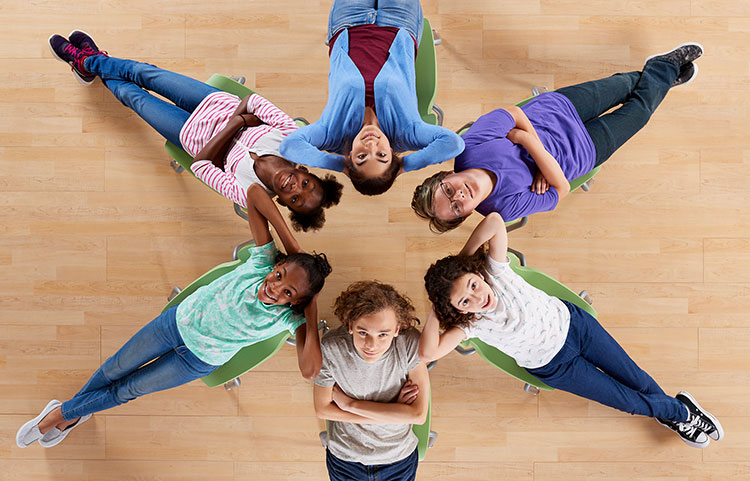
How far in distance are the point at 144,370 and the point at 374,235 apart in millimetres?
1301

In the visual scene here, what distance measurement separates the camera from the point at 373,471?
2062 mm

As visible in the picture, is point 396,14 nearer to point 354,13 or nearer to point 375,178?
point 354,13

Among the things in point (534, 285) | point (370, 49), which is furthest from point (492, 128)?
point (534, 285)

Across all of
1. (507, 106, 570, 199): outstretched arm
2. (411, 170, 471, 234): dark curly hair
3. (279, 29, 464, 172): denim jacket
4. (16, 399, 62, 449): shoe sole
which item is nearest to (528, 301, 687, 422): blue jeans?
(507, 106, 570, 199): outstretched arm

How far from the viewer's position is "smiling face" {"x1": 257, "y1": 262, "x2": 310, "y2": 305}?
1.81m

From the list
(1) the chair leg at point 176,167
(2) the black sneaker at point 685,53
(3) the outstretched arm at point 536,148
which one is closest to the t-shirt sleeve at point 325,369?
(3) the outstretched arm at point 536,148

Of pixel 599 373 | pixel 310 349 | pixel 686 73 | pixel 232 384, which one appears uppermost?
pixel 686 73

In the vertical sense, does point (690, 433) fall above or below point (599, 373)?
below

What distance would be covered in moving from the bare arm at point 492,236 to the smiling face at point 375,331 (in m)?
0.42

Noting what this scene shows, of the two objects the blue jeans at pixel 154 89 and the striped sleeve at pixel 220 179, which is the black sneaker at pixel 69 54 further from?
the striped sleeve at pixel 220 179

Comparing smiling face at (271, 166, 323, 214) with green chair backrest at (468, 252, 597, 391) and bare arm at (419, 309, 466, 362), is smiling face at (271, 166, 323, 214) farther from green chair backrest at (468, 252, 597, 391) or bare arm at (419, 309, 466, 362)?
green chair backrest at (468, 252, 597, 391)

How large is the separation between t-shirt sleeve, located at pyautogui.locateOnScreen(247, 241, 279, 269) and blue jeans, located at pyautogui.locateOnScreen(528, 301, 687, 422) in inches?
50.7

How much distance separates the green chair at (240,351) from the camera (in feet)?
7.13

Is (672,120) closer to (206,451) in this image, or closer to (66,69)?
(206,451)
